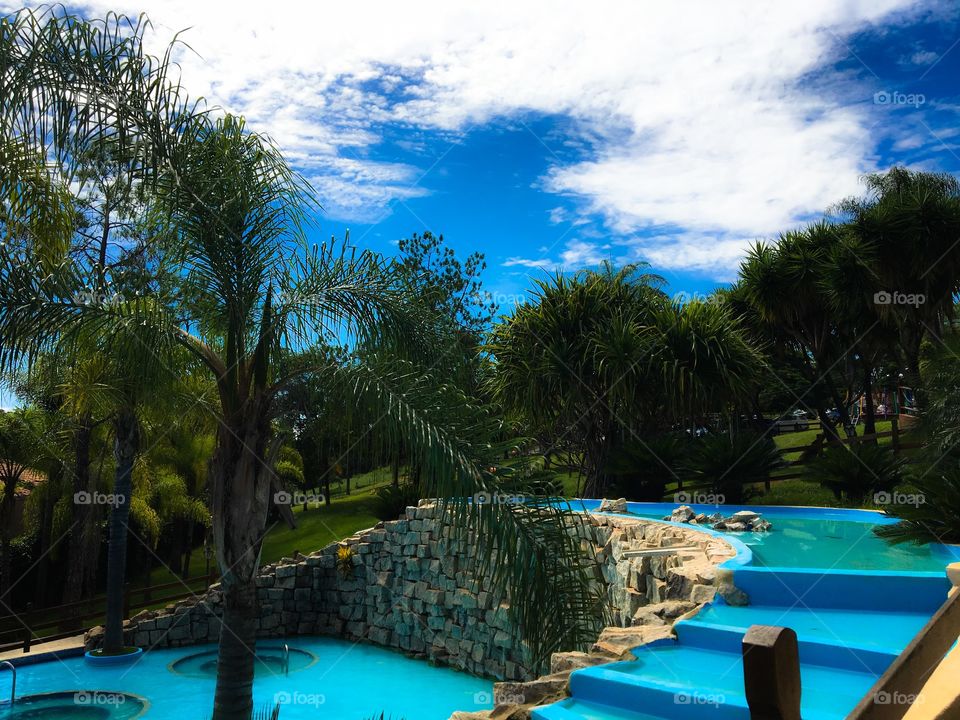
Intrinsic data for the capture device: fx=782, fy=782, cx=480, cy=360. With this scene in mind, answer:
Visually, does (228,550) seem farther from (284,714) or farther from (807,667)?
(284,714)

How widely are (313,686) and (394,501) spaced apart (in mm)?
7461

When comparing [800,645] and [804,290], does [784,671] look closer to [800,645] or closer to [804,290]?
[800,645]

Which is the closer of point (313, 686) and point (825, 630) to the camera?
point (825, 630)

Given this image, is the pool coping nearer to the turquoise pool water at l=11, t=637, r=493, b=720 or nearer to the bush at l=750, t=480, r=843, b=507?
the bush at l=750, t=480, r=843, b=507

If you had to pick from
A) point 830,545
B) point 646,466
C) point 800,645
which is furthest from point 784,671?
point 646,466

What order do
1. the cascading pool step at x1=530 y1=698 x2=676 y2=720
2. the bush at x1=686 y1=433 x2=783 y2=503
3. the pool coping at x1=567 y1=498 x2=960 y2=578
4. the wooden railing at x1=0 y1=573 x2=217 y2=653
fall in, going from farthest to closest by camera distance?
the wooden railing at x1=0 y1=573 x2=217 y2=653, the bush at x1=686 y1=433 x2=783 y2=503, the pool coping at x1=567 y1=498 x2=960 y2=578, the cascading pool step at x1=530 y1=698 x2=676 y2=720

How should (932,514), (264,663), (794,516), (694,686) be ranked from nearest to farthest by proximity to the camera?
(694,686) → (932,514) → (794,516) → (264,663)

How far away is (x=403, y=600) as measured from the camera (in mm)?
19562

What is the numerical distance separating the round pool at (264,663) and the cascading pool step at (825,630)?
44.6 feet

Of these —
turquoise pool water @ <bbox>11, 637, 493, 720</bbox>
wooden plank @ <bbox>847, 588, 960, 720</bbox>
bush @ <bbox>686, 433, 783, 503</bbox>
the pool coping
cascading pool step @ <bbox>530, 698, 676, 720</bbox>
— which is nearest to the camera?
A: wooden plank @ <bbox>847, 588, 960, 720</bbox>

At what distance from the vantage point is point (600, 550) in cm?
1275

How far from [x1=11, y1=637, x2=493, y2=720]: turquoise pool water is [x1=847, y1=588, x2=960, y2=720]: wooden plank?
1178cm

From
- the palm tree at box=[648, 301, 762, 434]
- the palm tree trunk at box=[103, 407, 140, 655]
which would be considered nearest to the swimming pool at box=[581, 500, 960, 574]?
the palm tree at box=[648, 301, 762, 434]

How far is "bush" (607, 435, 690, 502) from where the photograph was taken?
64.7ft
